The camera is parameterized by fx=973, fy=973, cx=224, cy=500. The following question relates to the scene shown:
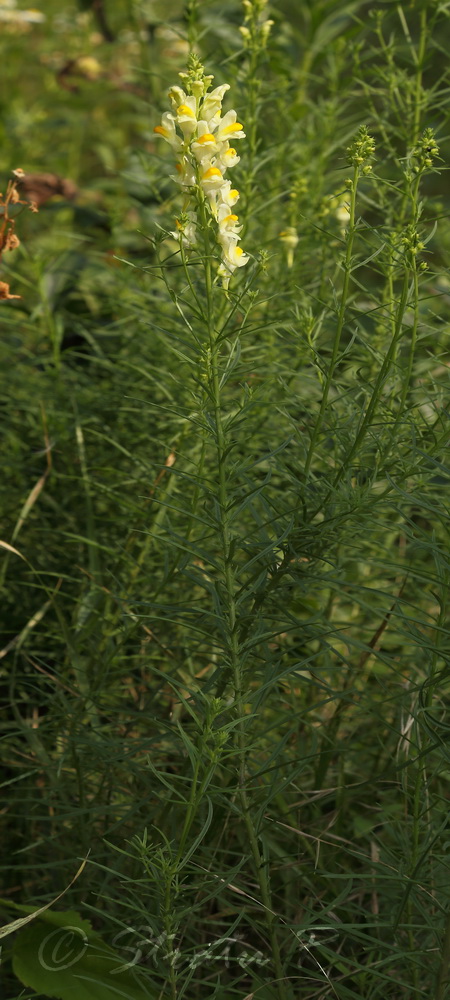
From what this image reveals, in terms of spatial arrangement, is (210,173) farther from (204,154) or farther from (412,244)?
(412,244)

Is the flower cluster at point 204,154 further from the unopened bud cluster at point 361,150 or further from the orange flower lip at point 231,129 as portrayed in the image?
the unopened bud cluster at point 361,150

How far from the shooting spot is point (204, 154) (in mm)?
1051

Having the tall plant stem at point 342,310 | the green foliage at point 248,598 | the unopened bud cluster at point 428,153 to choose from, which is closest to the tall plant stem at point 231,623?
the green foliage at point 248,598

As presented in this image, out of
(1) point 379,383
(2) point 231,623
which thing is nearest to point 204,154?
(1) point 379,383

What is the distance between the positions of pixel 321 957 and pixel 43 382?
4.28ft

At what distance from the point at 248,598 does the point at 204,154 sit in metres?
0.55

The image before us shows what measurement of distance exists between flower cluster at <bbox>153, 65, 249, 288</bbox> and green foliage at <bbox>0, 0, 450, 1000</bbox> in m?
0.03

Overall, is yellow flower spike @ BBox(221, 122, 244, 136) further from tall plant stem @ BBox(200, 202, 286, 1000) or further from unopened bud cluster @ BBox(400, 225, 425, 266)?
unopened bud cluster @ BBox(400, 225, 425, 266)

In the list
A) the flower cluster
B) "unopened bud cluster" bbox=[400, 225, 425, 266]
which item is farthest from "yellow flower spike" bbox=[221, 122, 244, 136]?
"unopened bud cluster" bbox=[400, 225, 425, 266]

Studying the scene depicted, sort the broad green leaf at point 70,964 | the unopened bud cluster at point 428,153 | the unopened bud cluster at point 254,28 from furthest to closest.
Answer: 1. the unopened bud cluster at point 254,28
2. the broad green leaf at point 70,964
3. the unopened bud cluster at point 428,153

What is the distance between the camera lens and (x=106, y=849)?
1.39 m

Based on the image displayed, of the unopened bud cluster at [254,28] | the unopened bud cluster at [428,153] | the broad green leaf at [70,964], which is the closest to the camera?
the unopened bud cluster at [428,153]

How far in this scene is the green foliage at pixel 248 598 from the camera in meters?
1.10

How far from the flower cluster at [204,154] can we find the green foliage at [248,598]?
0.03 metres
